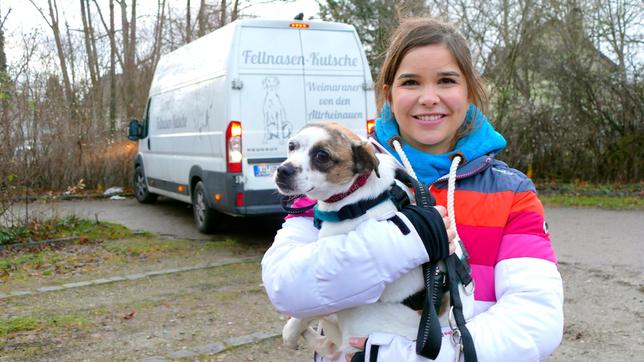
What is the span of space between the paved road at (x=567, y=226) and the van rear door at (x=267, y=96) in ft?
6.01

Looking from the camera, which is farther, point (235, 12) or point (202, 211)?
point (235, 12)

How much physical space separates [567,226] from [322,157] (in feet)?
30.8

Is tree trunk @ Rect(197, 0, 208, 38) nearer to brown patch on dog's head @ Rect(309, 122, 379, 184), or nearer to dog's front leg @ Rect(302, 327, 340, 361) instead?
brown patch on dog's head @ Rect(309, 122, 379, 184)

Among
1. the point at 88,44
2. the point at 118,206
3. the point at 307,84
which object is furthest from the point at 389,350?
the point at 88,44

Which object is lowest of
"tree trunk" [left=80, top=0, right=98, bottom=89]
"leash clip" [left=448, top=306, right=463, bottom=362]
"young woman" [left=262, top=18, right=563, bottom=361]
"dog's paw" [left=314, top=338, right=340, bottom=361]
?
"dog's paw" [left=314, top=338, right=340, bottom=361]

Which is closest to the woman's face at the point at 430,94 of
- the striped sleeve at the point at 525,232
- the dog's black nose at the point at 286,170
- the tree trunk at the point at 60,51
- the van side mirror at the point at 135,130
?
the striped sleeve at the point at 525,232

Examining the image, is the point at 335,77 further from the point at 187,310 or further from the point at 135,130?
the point at 135,130

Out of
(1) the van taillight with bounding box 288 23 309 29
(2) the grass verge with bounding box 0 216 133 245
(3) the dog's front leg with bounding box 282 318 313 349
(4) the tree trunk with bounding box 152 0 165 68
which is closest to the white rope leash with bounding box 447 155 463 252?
(3) the dog's front leg with bounding box 282 318 313 349

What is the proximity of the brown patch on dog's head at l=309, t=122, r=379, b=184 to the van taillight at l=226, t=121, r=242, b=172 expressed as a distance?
5648mm

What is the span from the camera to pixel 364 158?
2086 millimetres

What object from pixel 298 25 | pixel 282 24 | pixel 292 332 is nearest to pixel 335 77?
pixel 298 25

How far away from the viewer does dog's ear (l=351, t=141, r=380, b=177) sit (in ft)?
6.76

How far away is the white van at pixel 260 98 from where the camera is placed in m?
7.97

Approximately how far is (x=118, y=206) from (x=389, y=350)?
13196 millimetres
